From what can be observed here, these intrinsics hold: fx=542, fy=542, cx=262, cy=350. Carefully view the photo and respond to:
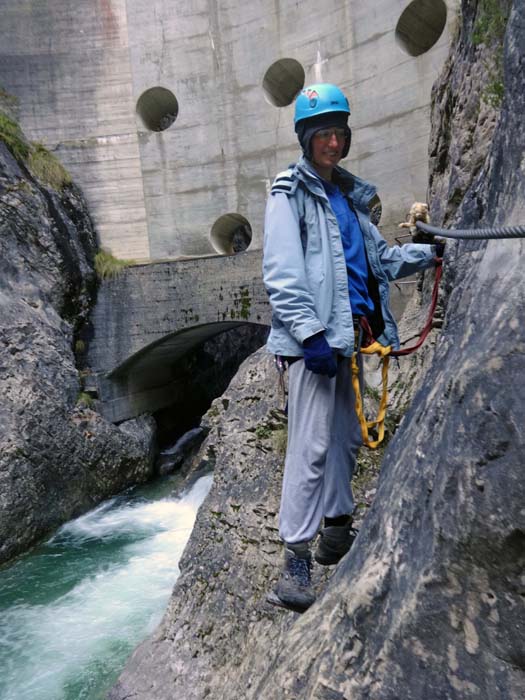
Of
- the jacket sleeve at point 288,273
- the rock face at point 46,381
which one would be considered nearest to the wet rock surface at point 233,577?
the jacket sleeve at point 288,273

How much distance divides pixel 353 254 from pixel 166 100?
10.9 m

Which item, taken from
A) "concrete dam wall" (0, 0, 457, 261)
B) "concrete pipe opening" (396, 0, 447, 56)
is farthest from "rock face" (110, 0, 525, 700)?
"concrete dam wall" (0, 0, 457, 261)

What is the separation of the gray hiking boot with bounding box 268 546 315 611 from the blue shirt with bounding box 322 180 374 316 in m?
1.06

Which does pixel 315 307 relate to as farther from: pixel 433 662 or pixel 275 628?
pixel 275 628

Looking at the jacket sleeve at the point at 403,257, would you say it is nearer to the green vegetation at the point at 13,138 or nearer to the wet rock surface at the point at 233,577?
the wet rock surface at the point at 233,577

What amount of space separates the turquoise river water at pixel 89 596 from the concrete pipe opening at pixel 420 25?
27.3ft

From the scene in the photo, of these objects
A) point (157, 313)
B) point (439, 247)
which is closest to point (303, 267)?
point (439, 247)

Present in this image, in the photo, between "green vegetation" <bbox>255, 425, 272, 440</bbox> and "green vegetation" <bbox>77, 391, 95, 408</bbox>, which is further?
"green vegetation" <bbox>77, 391, 95, 408</bbox>

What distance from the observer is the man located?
2168 millimetres

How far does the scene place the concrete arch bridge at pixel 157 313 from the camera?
Answer: 30.9ft

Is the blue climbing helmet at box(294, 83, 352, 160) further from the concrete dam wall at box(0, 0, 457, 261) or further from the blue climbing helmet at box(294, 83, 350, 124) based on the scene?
the concrete dam wall at box(0, 0, 457, 261)

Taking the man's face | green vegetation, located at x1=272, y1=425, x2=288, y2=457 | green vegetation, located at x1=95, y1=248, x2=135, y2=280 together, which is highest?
green vegetation, located at x1=95, y1=248, x2=135, y2=280

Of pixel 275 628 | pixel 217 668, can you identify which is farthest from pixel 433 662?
pixel 217 668

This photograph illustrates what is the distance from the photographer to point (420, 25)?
9.12 m
